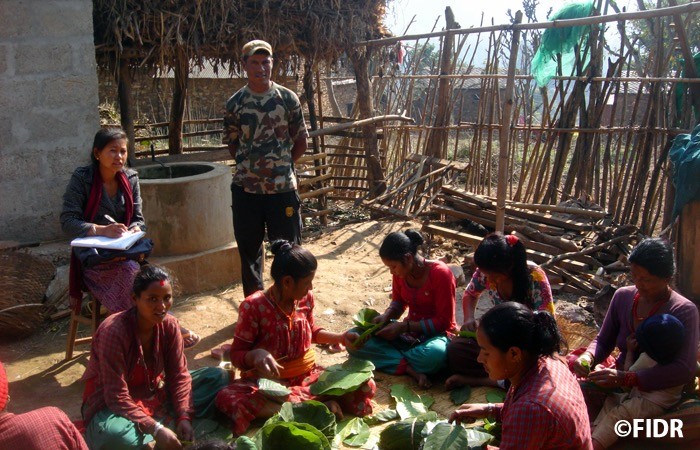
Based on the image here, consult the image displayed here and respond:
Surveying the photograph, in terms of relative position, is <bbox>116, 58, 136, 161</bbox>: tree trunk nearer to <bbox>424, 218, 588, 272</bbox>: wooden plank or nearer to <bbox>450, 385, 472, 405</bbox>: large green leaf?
<bbox>424, 218, 588, 272</bbox>: wooden plank

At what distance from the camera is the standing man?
455cm

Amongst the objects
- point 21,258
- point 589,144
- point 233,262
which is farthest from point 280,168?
point 589,144

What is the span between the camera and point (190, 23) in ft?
20.7

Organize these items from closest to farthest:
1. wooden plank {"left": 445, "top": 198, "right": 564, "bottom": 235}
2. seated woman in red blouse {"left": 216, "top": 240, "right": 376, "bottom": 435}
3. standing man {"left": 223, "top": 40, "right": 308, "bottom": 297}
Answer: seated woman in red blouse {"left": 216, "top": 240, "right": 376, "bottom": 435} < standing man {"left": 223, "top": 40, "right": 308, "bottom": 297} < wooden plank {"left": 445, "top": 198, "right": 564, "bottom": 235}

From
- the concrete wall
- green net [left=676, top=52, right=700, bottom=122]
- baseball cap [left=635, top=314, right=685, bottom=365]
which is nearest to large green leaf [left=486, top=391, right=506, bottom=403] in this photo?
baseball cap [left=635, top=314, right=685, bottom=365]

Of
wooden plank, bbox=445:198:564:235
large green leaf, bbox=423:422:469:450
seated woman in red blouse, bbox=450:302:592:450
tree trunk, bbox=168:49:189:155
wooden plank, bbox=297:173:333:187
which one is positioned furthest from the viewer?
wooden plank, bbox=297:173:333:187

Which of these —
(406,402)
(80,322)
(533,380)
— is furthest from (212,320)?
(533,380)

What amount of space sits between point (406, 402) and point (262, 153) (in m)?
2.00

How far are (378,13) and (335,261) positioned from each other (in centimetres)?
369

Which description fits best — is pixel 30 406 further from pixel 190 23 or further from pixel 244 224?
pixel 190 23

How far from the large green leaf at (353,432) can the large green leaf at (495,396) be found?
2.37 feet

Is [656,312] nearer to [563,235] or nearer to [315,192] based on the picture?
[563,235]

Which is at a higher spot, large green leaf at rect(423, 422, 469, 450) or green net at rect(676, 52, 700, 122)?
green net at rect(676, 52, 700, 122)

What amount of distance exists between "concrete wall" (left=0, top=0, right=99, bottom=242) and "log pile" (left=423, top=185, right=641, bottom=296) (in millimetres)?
3576
